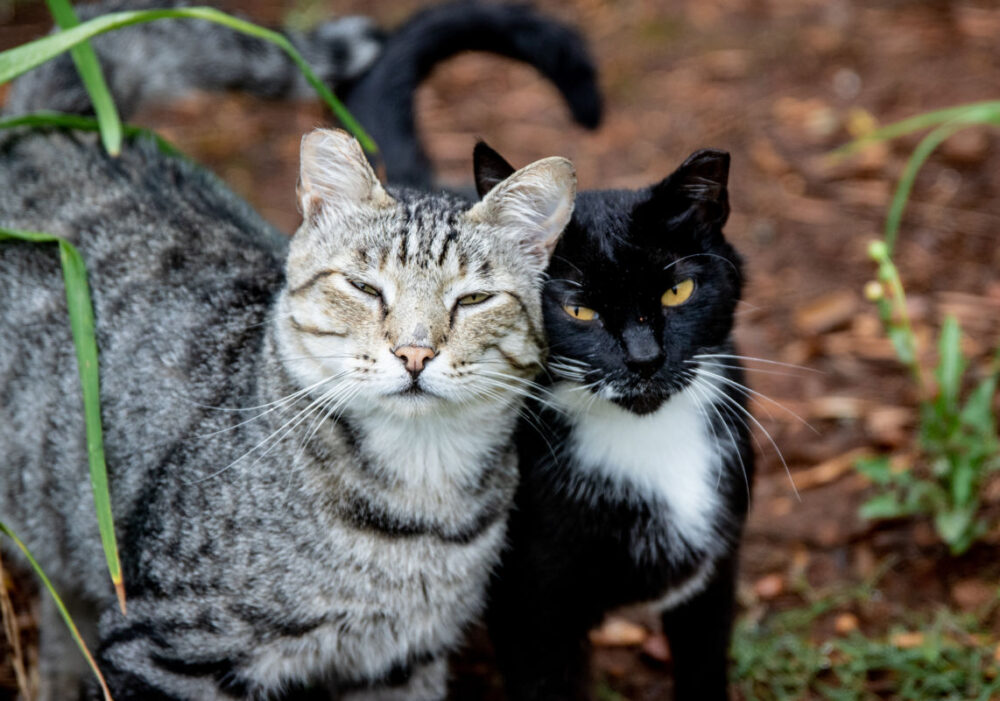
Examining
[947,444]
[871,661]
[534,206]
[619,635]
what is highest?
[534,206]

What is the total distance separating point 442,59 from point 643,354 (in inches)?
64.1

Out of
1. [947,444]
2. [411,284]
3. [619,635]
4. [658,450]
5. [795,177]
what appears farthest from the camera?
[795,177]

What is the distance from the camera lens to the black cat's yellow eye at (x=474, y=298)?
2.40 metres

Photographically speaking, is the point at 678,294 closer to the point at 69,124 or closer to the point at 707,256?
the point at 707,256

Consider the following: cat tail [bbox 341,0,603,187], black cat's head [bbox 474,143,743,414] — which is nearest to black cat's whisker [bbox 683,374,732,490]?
black cat's head [bbox 474,143,743,414]

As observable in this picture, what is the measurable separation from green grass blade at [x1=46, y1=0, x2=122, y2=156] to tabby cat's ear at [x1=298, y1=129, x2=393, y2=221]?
0.46m

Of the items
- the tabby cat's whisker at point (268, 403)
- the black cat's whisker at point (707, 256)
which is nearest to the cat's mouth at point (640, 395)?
the black cat's whisker at point (707, 256)

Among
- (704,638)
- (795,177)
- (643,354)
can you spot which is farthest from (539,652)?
(795,177)

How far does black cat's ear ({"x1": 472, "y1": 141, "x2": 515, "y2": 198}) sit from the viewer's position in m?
2.47

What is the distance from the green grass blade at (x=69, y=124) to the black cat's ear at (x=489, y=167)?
40.9 inches

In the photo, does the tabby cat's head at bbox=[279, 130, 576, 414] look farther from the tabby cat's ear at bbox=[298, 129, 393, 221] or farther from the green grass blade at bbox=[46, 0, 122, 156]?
the green grass blade at bbox=[46, 0, 122, 156]

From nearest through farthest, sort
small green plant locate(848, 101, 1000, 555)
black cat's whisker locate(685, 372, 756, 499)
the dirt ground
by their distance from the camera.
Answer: black cat's whisker locate(685, 372, 756, 499) → small green plant locate(848, 101, 1000, 555) → the dirt ground

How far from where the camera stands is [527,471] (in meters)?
2.65

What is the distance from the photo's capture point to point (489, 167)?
2510mm
